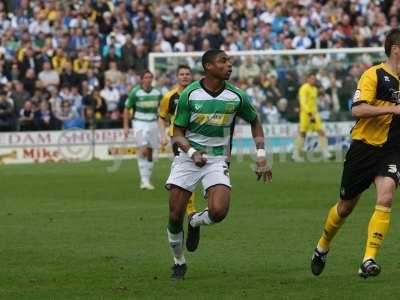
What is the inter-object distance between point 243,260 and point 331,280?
167cm

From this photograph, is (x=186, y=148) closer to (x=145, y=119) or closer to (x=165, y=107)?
(x=165, y=107)

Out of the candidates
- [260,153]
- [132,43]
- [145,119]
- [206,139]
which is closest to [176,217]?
[206,139]

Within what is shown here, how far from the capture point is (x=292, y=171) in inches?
1062

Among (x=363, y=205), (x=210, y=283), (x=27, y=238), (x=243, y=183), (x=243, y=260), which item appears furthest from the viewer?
(x=243, y=183)

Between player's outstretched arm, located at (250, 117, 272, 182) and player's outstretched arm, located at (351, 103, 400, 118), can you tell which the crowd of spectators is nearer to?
player's outstretched arm, located at (250, 117, 272, 182)

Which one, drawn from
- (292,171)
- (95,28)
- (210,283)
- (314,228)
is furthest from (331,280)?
(95,28)

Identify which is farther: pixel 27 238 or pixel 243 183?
pixel 243 183

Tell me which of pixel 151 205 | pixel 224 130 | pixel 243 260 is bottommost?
pixel 151 205

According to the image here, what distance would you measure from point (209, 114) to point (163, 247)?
2.79 m

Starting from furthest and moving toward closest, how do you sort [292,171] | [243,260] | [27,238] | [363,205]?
1. [292,171]
2. [363,205]
3. [27,238]
4. [243,260]

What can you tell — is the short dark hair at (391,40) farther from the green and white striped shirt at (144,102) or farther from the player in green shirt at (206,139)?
the green and white striped shirt at (144,102)

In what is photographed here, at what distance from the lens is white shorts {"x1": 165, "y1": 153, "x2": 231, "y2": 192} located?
11227mm

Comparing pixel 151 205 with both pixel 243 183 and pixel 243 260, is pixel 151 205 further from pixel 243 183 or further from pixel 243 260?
pixel 243 260

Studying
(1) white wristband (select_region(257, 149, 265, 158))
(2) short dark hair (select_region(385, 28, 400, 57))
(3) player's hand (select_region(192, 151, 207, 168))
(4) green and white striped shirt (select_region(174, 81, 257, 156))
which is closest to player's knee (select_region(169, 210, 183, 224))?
(3) player's hand (select_region(192, 151, 207, 168))
